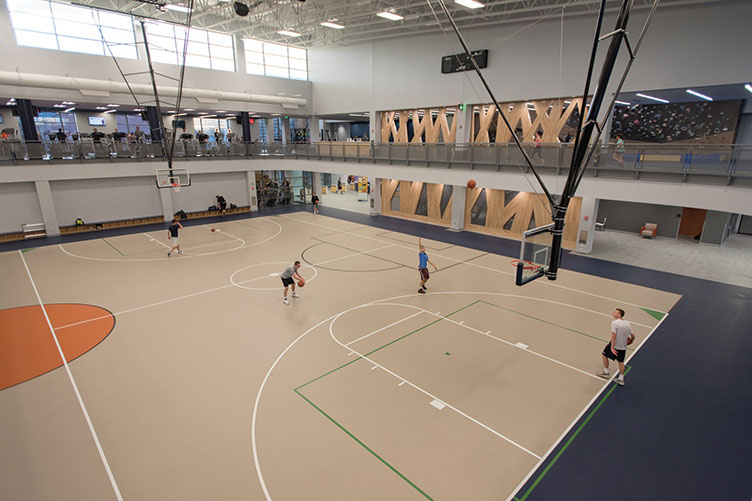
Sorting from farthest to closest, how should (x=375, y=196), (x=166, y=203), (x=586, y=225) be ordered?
(x=375, y=196)
(x=166, y=203)
(x=586, y=225)

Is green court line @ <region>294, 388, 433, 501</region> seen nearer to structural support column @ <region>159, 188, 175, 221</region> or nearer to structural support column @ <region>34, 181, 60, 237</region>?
structural support column @ <region>34, 181, 60, 237</region>

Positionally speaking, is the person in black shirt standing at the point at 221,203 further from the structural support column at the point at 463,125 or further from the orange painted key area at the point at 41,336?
the structural support column at the point at 463,125

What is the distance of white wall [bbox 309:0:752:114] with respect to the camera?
14.6 meters

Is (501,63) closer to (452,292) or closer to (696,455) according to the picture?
(452,292)

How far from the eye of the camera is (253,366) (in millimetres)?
9195

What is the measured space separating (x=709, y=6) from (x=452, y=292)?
Answer: 14.7 m

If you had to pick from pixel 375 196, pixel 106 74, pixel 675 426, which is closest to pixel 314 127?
pixel 375 196

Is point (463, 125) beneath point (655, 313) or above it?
above

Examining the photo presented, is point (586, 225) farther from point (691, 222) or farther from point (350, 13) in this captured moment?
point (350, 13)

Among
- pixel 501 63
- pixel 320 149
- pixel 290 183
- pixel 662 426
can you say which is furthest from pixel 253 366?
pixel 290 183

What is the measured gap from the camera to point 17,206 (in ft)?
69.6

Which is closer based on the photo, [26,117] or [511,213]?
[26,117]

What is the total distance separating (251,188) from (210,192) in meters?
2.98

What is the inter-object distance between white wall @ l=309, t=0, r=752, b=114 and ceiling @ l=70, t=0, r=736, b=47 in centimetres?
61
